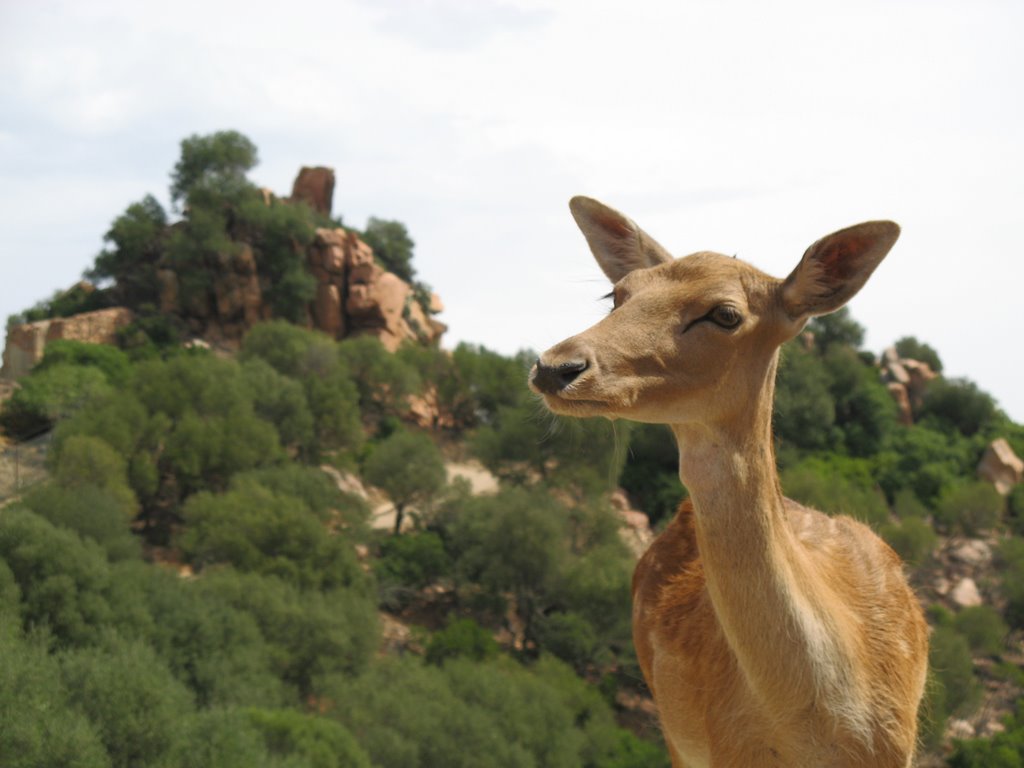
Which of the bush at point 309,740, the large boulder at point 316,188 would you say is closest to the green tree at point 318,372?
the large boulder at point 316,188

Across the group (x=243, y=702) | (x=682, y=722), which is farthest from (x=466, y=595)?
(x=682, y=722)

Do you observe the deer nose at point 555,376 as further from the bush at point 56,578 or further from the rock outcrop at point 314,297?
the rock outcrop at point 314,297

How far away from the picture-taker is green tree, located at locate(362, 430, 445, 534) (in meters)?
54.0

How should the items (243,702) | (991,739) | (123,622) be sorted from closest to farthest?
(123,622) < (243,702) < (991,739)

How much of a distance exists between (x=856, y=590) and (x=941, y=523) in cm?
6153

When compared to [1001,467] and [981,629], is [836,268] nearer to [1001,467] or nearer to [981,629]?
[981,629]

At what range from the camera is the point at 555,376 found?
475cm

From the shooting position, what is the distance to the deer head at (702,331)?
16.3ft

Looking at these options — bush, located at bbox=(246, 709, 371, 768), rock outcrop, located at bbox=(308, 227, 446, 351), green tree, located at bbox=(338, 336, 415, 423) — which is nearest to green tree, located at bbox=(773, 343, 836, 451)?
green tree, located at bbox=(338, 336, 415, 423)

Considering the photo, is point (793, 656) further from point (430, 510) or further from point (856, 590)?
point (430, 510)

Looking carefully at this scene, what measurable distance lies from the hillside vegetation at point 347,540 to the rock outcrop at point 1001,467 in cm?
138

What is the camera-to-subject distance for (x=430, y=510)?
180ft

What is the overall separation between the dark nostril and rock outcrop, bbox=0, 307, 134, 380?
5158 cm

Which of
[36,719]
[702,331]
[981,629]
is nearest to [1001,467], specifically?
[981,629]
